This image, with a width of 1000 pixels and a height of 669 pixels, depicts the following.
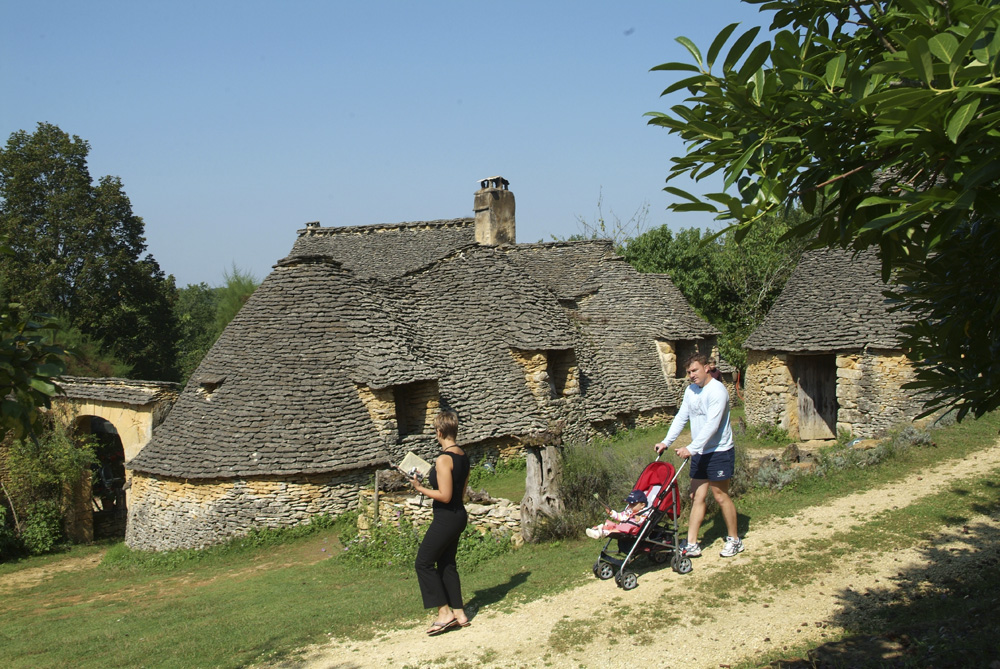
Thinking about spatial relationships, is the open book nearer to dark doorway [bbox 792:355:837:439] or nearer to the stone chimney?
dark doorway [bbox 792:355:837:439]

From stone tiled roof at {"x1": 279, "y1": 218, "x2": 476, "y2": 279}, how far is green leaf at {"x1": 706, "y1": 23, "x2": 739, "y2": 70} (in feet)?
78.2

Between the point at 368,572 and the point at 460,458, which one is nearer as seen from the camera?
the point at 460,458

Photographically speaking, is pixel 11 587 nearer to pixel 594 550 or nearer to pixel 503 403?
pixel 503 403

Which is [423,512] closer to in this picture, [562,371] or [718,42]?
[562,371]

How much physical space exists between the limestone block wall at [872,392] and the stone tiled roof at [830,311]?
435 mm

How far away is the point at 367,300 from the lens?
17906mm

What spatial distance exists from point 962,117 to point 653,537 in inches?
224

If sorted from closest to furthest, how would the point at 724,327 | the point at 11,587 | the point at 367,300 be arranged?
the point at 11,587, the point at 367,300, the point at 724,327

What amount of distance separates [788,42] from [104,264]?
36937 millimetres

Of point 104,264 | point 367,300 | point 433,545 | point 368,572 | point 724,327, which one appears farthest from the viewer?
point 104,264

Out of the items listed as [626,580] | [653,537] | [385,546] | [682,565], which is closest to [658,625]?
[626,580]

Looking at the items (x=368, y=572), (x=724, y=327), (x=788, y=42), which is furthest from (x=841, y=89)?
(x=724, y=327)

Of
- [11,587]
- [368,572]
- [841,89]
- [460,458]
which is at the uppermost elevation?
[841,89]

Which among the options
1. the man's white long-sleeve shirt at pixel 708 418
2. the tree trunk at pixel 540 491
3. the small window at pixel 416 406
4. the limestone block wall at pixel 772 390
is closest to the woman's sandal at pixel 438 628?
the man's white long-sleeve shirt at pixel 708 418
